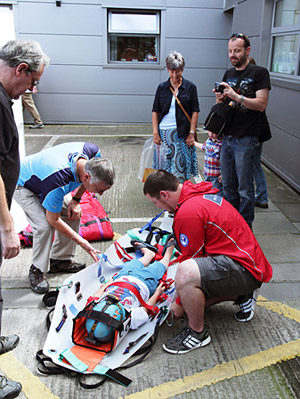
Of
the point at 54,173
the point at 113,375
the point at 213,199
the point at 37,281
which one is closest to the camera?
the point at 113,375

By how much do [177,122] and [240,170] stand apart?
4.08ft

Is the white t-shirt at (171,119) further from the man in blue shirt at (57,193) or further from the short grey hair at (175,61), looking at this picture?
the man in blue shirt at (57,193)

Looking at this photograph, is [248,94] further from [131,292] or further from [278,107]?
[278,107]

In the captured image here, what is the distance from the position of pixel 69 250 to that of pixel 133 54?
27.5ft

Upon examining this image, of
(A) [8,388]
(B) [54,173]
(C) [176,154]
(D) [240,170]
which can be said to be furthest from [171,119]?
(A) [8,388]

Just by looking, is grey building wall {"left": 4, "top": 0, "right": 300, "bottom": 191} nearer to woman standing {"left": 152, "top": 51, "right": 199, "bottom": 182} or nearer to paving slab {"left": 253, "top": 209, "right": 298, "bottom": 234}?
woman standing {"left": 152, "top": 51, "right": 199, "bottom": 182}

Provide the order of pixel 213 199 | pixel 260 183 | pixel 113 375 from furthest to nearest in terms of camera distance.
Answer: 1. pixel 260 183
2. pixel 213 199
3. pixel 113 375

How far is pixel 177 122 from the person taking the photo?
5281 mm

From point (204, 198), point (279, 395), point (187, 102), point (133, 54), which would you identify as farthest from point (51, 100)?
point (279, 395)

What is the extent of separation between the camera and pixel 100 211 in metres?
5.10

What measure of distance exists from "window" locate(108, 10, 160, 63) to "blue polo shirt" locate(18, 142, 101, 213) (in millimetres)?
8080

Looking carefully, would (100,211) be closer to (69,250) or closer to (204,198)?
(69,250)

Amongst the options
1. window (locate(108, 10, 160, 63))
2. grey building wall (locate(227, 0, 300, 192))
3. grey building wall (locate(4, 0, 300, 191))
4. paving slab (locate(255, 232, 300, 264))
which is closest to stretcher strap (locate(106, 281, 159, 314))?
paving slab (locate(255, 232, 300, 264))

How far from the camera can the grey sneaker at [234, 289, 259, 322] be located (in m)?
3.31
